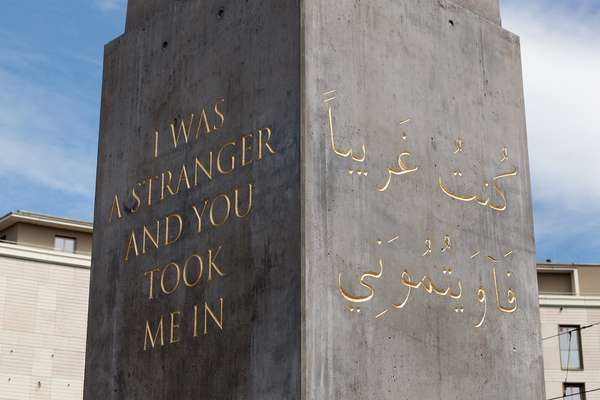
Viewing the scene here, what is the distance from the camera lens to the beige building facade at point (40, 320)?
46.0 meters

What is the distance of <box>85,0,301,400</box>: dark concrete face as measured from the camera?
27.9 feet

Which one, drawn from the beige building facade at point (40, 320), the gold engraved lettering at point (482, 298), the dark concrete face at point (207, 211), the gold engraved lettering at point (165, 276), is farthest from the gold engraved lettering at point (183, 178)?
the beige building facade at point (40, 320)

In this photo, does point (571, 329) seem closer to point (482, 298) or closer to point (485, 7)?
point (485, 7)

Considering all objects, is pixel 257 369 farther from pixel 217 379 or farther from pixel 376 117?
pixel 376 117

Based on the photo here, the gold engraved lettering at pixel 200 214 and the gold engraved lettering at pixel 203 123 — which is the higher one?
the gold engraved lettering at pixel 203 123

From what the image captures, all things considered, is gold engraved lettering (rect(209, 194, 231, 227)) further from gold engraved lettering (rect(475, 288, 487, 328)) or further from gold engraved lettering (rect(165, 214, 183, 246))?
gold engraved lettering (rect(475, 288, 487, 328))

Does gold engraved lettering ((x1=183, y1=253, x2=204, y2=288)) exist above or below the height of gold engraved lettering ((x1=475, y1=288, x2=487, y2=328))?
above

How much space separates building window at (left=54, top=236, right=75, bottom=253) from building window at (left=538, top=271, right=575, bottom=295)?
23098 millimetres

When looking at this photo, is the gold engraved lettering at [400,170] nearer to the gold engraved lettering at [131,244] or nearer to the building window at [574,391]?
the gold engraved lettering at [131,244]

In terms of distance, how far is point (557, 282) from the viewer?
5766 cm

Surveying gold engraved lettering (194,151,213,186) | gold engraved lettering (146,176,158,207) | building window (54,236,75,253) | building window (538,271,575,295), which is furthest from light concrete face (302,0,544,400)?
building window (538,271,575,295)

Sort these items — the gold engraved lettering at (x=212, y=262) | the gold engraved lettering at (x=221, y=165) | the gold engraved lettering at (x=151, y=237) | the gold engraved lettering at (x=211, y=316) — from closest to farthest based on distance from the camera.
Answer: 1. the gold engraved lettering at (x=211, y=316)
2. the gold engraved lettering at (x=212, y=262)
3. the gold engraved lettering at (x=221, y=165)
4. the gold engraved lettering at (x=151, y=237)

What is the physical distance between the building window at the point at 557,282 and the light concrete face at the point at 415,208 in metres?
→ 48.3

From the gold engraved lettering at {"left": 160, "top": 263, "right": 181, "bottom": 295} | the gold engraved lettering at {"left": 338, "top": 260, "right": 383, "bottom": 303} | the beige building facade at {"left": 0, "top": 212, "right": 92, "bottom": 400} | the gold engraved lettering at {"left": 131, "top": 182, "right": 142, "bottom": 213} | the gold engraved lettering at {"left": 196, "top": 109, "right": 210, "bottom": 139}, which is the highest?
the beige building facade at {"left": 0, "top": 212, "right": 92, "bottom": 400}
